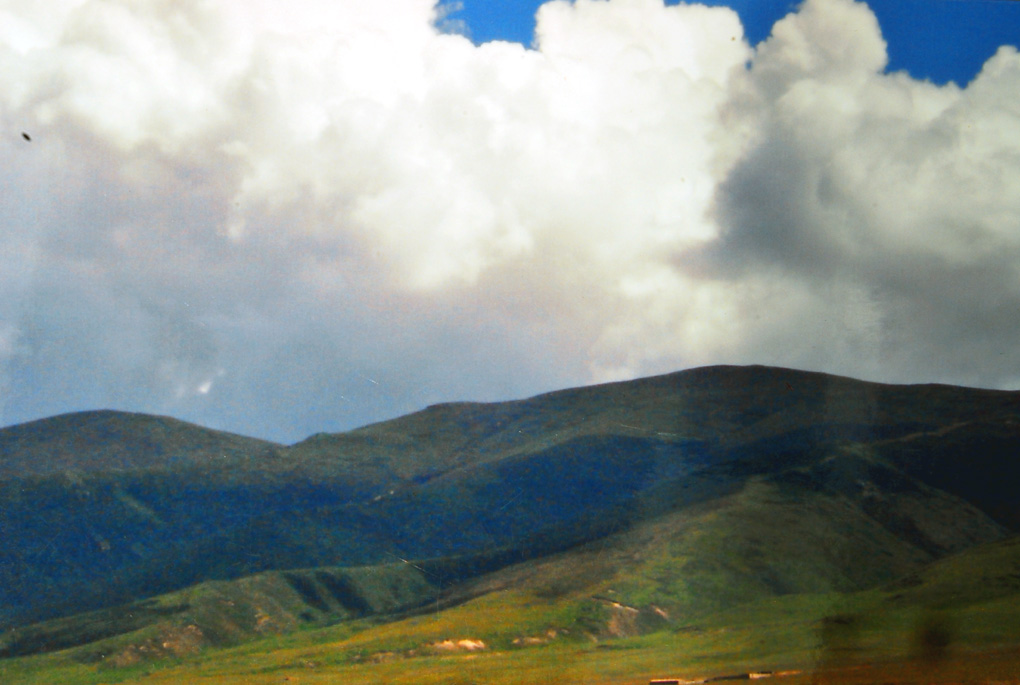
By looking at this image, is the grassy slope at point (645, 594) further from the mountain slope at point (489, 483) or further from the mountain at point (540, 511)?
the mountain slope at point (489, 483)

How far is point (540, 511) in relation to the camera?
5994 cm

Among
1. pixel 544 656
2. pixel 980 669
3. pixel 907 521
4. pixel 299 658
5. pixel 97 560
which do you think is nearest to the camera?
pixel 980 669

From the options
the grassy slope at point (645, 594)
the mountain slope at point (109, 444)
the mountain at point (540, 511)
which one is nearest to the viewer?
the grassy slope at point (645, 594)

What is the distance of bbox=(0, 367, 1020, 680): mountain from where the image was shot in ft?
182

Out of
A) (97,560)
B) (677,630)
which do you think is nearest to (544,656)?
(677,630)

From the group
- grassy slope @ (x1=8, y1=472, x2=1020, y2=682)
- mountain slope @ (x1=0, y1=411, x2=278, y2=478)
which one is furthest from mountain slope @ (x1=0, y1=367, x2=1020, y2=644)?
grassy slope @ (x1=8, y1=472, x2=1020, y2=682)

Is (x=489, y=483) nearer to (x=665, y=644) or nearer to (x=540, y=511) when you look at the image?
(x=540, y=511)

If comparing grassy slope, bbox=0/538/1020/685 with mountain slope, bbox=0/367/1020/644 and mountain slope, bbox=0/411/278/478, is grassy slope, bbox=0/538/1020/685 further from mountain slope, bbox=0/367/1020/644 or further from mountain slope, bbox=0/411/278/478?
mountain slope, bbox=0/411/278/478

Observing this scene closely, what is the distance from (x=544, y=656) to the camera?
5044cm

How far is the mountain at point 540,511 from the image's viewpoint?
55.4m

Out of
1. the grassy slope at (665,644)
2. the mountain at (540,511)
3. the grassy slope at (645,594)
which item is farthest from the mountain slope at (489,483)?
the grassy slope at (665,644)

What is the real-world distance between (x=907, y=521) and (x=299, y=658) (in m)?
33.5

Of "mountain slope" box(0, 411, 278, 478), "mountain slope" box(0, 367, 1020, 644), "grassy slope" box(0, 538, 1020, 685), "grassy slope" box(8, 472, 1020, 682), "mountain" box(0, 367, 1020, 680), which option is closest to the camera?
"grassy slope" box(0, 538, 1020, 685)

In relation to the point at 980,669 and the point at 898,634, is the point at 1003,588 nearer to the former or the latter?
the point at 898,634
